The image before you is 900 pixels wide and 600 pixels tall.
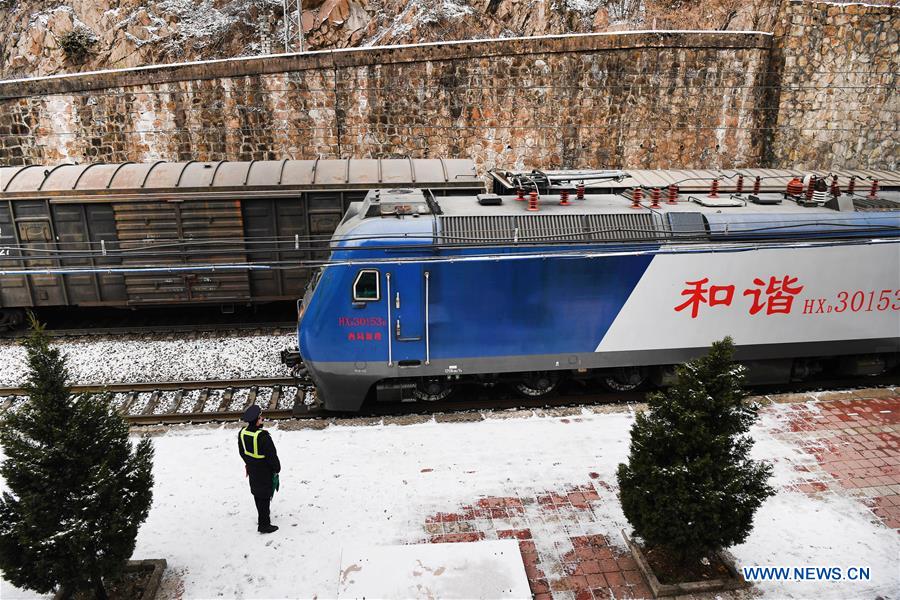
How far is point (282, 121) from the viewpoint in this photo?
690 inches

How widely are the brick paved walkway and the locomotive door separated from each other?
229cm

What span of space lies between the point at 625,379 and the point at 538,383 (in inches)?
56.3

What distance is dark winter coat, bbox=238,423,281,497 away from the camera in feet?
20.3

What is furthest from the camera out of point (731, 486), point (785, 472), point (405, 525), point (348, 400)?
point (348, 400)

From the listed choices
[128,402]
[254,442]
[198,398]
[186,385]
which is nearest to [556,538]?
[254,442]

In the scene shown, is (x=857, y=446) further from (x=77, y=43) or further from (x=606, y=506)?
(x=77, y=43)

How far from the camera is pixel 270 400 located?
31.4ft

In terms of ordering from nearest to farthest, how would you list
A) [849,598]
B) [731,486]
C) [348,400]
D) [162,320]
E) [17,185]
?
[731,486] < [849,598] < [348,400] < [17,185] < [162,320]

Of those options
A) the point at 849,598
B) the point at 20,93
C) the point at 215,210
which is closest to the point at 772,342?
the point at 849,598

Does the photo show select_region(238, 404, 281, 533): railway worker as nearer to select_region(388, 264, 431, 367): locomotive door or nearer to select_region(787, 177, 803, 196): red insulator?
select_region(388, 264, 431, 367): locomotive door

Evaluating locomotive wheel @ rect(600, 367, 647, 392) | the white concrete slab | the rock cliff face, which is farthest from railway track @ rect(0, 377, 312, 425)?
the rock cliff face

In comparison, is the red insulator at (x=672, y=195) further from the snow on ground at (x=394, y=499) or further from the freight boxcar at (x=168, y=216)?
the freight boxcar at (x=168, y=216)

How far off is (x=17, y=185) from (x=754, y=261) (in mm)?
13726

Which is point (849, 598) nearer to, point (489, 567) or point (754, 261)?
point (489, 567)
